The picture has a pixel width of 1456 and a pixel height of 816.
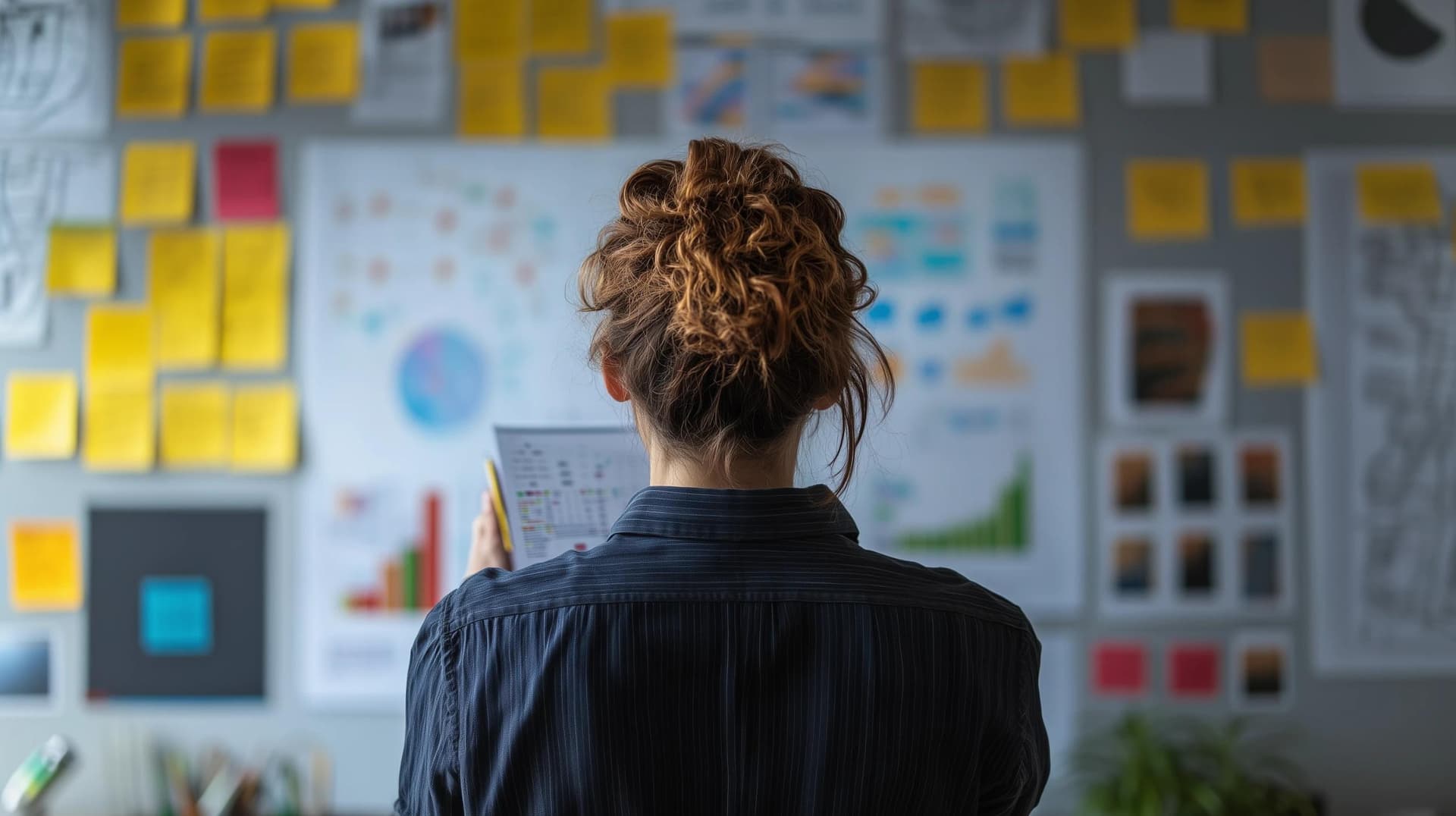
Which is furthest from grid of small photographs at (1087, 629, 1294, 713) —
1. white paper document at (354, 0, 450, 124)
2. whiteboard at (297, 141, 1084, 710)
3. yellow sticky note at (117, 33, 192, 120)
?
yellow sticky note at (117, 33, 192, 120)

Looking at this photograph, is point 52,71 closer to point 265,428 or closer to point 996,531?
point 265,428

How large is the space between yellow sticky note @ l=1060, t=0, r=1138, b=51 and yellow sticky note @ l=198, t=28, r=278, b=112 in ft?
4.60

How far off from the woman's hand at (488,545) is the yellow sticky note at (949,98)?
116 cm

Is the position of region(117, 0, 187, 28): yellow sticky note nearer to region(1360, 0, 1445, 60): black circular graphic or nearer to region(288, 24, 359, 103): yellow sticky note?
region(288, 24, 359, 103): yellow sticky note

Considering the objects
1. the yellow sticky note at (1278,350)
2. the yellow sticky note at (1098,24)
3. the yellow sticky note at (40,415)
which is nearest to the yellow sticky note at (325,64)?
the yellow sticky note at (40,415)

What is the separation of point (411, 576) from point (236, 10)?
1.05 m

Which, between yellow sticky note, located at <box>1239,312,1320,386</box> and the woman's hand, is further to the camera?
yellow sticky note, located at <box>1239,312,1320,386</box>

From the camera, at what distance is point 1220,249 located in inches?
69.0

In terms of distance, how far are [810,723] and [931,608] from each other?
0.35ft

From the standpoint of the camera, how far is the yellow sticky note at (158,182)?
175 cm

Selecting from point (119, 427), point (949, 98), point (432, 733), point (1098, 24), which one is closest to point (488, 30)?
point (949, 98)

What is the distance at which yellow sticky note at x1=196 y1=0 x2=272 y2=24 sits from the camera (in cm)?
177

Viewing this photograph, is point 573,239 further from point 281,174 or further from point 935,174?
point 935,174

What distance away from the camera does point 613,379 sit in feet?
2.33
